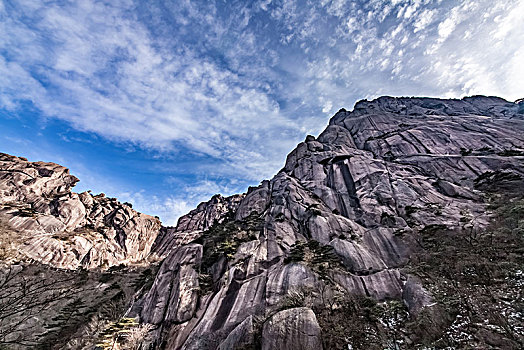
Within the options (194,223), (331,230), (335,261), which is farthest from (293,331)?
(194,223)

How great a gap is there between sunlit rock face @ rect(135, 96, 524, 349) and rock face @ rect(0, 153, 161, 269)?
40.1 m

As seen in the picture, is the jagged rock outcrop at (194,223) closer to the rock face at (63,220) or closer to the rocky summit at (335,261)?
the rock face at (63,220)

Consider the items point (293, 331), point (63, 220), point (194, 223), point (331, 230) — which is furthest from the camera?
point (194, 223)

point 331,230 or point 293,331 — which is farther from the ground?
point 331,230

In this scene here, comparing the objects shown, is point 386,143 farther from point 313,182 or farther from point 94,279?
point 94,279

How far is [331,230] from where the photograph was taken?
2934cm

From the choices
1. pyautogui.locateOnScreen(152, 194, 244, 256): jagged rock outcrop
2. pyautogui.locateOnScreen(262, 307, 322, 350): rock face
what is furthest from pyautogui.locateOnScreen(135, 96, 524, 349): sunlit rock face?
pyautogui.locateOnScreen(152, 194, 244, 256): jagged rock outcrop

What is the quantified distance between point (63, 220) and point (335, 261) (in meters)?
73.5

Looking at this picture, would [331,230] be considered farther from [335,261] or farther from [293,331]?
[293,331]

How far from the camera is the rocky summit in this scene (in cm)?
1310

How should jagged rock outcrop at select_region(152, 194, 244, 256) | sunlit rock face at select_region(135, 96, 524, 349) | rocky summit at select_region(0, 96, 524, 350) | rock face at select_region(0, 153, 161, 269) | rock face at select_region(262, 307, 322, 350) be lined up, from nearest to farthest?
1. rock face at select_region(262, 307, 322, 350)
2. rocky summit at select_region(0, 96, 524, 350)
3. sunlit rock face at select_region(135, 96, 524, 349)
4. rock face at select_region(0, 153, 161, 269)
5. jagged rock outcrop at select_region(152, 194, 244, 256)

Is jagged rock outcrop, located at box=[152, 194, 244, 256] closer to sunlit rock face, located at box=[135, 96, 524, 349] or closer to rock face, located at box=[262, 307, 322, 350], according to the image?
sunlit rock face, located at box=[135, 96, 524, 349]

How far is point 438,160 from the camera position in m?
A: 40.6

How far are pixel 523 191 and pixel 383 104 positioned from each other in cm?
6440
